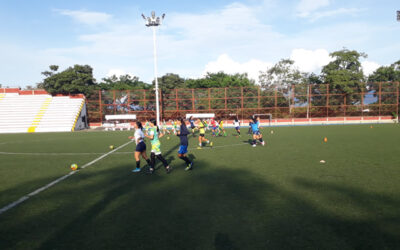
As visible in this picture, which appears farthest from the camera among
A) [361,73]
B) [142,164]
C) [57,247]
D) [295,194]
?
[361,73]

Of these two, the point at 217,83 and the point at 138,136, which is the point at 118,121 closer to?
the point at 217,83

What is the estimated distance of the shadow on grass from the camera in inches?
164

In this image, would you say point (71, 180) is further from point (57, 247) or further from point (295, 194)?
point (295, 194)

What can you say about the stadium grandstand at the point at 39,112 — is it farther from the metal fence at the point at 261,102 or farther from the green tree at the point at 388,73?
the green tree at the point at 388,73

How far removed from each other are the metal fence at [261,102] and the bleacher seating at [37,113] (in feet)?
11.5

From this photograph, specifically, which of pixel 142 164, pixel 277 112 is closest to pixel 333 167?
pixel 142 164

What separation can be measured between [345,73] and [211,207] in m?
49.0

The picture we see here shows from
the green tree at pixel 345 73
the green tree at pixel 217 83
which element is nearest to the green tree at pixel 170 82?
the green tree at pixel 217 83

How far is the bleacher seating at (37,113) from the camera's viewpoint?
34094 mm

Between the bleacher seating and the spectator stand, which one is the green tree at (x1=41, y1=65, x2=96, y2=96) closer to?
the bleacher seating

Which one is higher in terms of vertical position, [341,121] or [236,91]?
[236,91]

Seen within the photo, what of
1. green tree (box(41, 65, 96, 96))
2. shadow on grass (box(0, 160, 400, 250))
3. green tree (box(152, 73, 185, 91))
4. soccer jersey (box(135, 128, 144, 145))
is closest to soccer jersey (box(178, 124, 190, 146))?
soccer jersey (box(135, 128, 144, 145))

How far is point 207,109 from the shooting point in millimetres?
42344

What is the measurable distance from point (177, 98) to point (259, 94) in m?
13.6
